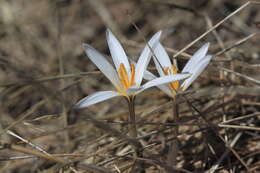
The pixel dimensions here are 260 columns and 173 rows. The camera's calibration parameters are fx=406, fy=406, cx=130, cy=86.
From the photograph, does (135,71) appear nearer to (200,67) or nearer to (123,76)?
(123,76)

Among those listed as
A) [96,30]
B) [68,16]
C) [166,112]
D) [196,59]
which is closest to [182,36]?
[96,30]

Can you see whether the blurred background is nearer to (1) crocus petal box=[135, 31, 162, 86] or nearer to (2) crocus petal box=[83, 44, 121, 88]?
(1) crocus petal box=[135, 31, 162, 86]

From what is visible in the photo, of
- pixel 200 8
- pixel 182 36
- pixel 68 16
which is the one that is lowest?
pixel 182 36

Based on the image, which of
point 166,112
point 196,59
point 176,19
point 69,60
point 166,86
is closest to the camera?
point 166,86

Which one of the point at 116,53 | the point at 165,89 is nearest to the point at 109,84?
the point at 116,53

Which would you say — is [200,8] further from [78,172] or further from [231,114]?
[78,172]

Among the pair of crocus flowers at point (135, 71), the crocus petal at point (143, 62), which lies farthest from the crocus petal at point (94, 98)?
the crocus petal at point (143, 62)
